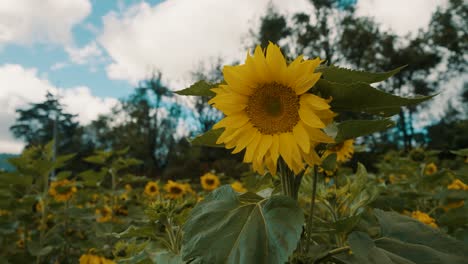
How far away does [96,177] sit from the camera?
2838 mm

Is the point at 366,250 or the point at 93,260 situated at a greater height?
the point at 366,250

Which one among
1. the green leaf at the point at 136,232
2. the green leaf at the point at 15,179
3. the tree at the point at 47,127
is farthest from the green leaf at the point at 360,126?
the tree at the point at 47,127

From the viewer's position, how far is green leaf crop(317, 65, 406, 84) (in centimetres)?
77

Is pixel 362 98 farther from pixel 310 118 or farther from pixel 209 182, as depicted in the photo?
pixel 209 182

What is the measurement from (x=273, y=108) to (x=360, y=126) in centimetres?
20

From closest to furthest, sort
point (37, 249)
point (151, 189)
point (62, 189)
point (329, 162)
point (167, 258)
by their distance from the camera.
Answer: point (167, 258)
point (329, 162)
point (37, 249)
point (62, 189)
point (151, 189)

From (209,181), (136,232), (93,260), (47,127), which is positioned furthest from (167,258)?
(47,127)

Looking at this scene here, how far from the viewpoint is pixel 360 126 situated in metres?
0.78

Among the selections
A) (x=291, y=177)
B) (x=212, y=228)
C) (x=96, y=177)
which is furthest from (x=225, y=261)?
(x=96, y=177)

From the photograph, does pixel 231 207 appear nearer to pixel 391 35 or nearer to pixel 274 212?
pixel 274 212

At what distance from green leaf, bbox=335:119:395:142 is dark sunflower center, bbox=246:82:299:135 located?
0.10 metres

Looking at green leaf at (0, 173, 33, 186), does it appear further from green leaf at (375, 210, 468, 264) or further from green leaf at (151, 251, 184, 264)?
green leaf at (375, 210, 468, 264)

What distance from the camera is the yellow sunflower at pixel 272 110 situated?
78 cm

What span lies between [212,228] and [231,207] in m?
0.07
